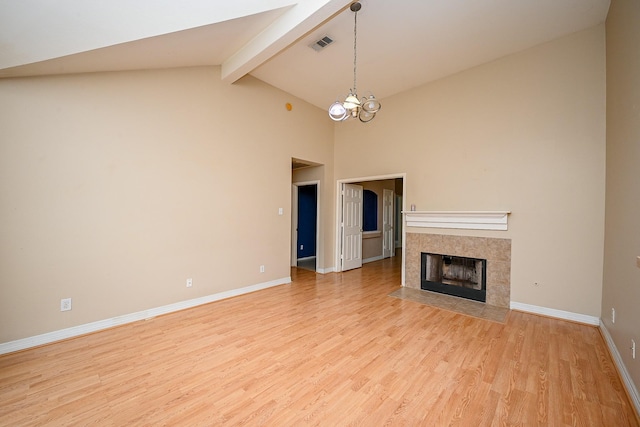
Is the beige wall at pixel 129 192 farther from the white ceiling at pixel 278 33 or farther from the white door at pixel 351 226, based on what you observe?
the white door at pixel 351 226

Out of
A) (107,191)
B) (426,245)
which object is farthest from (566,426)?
(107,191)

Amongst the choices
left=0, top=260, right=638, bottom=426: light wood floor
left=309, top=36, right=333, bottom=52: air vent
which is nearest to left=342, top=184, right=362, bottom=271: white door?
left=0, top=260, right=638, bottom=426: light wood floor

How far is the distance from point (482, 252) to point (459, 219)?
23.1 inches

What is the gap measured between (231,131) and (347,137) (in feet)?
8.56

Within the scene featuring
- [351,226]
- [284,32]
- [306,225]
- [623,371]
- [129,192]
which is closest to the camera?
[623,371]

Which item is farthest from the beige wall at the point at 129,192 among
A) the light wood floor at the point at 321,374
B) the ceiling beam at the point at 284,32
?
the ceiling beam at the point at 284,32

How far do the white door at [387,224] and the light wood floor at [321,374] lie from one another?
15.2ft

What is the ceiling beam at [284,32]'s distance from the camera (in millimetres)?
2525

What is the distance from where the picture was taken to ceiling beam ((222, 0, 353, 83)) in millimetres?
2525

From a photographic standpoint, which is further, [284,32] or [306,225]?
[306,225]

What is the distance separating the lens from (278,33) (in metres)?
2.92

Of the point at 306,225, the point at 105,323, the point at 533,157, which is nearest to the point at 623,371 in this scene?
the point at 533,157

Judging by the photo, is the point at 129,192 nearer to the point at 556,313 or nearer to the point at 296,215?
the point at 296,215

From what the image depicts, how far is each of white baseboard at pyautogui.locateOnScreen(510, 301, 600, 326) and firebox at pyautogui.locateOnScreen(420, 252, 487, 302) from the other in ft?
1.37
